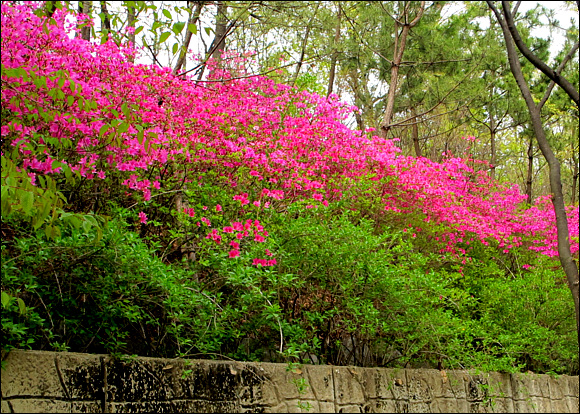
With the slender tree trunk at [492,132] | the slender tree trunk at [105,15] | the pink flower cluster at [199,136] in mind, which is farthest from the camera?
the slender tree trunk at [492,132]

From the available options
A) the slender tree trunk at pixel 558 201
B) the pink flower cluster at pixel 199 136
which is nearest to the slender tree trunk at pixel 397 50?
the pink flower cluster at pixel 199 136

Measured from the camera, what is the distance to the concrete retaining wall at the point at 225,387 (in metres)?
3.31

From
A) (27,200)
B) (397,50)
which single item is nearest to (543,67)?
(27,200)

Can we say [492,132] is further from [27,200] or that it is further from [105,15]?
[27,200]

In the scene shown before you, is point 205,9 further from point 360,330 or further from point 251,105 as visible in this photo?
point 360,330

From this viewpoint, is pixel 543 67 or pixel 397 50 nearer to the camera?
pixel 543 67

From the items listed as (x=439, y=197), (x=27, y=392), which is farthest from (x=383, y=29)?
(x=27, y=392)

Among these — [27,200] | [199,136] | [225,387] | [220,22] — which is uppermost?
[220,22]

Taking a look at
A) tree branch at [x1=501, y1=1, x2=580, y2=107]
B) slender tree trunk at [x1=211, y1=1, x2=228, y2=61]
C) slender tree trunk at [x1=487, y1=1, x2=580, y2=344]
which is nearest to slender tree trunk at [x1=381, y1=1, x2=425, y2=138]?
slender tree trunk at [x1=211, y1=1, x2=228, y2=61]

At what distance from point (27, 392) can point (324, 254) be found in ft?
8.66

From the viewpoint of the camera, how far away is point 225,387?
4176 mm

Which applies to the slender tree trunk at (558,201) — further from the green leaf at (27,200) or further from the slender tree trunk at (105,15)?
the green leaf at (27,200)

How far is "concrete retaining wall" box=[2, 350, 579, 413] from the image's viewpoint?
130 inches

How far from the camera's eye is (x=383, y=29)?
1267 cm
